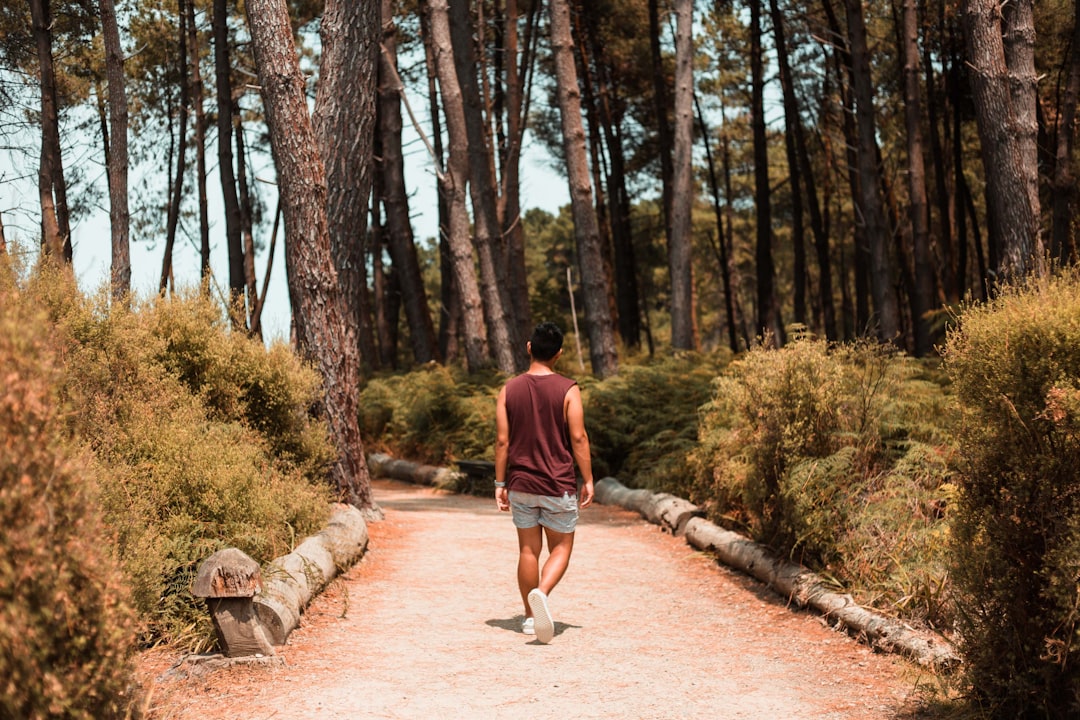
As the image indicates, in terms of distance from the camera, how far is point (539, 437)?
7.31 m

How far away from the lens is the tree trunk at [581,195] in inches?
734

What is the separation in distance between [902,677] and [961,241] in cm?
2473

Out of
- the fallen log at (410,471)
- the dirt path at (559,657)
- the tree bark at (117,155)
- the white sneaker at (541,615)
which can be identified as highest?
the tree bark at (117,155)

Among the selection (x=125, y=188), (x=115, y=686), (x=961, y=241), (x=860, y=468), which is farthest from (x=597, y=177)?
(x=115, y=686)

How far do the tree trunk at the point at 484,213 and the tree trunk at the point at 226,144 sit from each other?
→ 182 inches


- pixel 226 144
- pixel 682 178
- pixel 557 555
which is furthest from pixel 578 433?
pixel 226 144

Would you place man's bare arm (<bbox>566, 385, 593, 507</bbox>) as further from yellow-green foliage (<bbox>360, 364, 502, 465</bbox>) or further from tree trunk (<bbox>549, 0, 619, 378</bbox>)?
tree trunk (<bbox>549, 0, 619, 378</bbox>)

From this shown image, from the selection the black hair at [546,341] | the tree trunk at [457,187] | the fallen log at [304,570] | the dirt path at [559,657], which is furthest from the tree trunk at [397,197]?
the black hair at [546,341]

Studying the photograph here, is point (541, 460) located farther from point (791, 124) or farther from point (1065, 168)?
point (791, 124)

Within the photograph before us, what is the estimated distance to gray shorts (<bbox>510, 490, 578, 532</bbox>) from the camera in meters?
7.31

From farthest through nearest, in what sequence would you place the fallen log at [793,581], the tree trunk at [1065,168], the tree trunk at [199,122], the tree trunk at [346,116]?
the tree trunk at [199,122], the tree trunk at [1065,168], the tree trunk at [346,116], the fallen log at [793,581]

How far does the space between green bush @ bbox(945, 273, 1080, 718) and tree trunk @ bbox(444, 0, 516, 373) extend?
1461 cm

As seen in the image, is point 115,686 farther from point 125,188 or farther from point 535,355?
point 125,188

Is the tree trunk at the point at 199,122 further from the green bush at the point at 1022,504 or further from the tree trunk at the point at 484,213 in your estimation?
the green bush at the point at 1022,504
